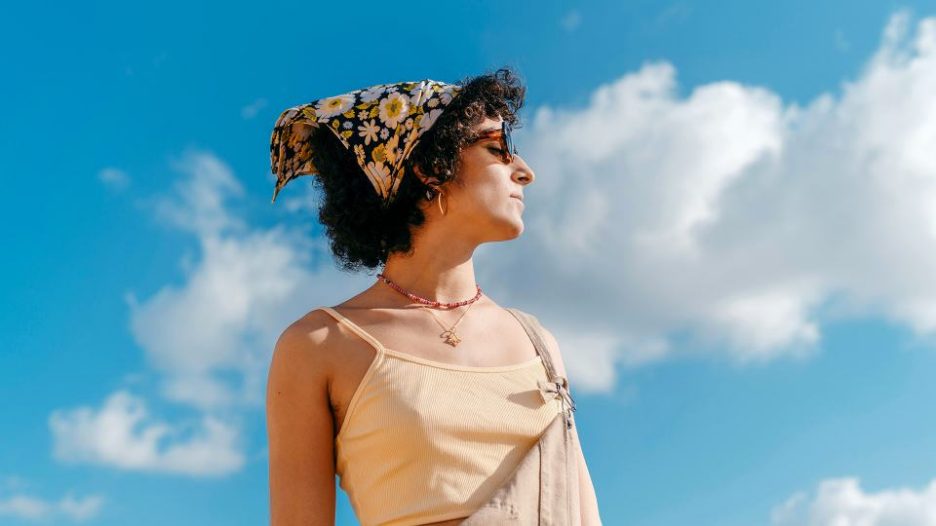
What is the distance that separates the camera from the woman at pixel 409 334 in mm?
3943

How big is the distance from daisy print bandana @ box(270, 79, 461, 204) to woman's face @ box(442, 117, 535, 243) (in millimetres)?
218

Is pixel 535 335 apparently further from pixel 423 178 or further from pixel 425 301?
pixel 423 178

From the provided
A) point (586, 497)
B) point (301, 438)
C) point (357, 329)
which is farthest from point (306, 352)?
point (586, 497)

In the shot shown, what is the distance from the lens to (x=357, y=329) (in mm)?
4207

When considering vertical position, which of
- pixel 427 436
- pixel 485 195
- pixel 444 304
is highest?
pixel 485 195

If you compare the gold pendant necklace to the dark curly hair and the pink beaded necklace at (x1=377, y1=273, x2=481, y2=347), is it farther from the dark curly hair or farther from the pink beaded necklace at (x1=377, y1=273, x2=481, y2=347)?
the dark curly hair

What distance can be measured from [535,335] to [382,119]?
1.20m

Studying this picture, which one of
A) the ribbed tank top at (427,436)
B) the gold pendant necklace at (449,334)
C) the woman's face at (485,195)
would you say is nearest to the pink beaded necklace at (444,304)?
the gold pendant necklace at (449,334)

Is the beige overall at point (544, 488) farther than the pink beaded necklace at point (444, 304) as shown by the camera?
No

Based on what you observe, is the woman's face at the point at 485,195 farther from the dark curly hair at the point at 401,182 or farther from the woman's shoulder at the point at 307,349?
the woman's shoulder at the point at 307,349

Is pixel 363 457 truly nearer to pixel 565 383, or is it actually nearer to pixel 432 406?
pixel 432 406

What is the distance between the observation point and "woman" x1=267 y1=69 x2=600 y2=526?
394 cm

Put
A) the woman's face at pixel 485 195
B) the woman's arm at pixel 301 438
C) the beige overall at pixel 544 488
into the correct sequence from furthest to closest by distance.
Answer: the woman's face at pixel 485 195 < the woman's arm at pixel 301 438 < the beige overall at pixel 544 488

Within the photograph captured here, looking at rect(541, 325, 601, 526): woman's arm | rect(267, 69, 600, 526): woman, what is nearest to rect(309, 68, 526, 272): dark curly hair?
rect(267, 69, 600, 526): woman
